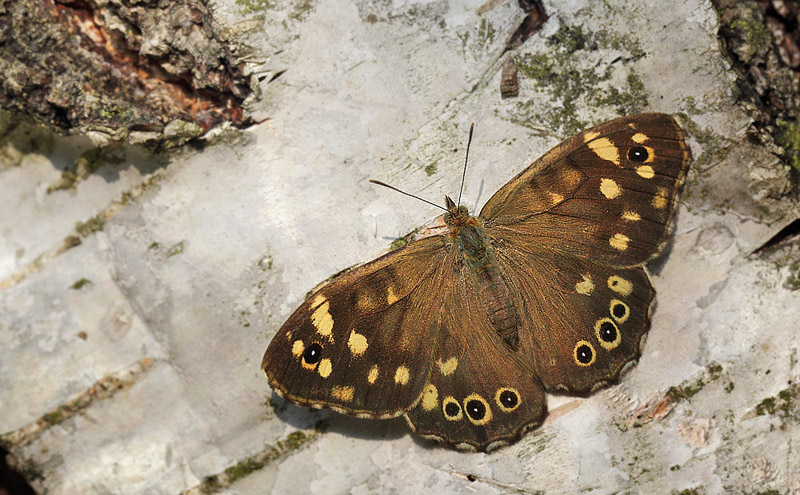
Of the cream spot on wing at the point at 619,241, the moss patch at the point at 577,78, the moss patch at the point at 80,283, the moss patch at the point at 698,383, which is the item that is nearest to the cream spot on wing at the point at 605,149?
the moss patch at the point at 577,78

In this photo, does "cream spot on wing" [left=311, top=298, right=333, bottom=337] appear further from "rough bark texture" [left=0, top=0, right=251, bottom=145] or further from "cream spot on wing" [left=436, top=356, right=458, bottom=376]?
"rough bark texture" [left=0, top=0, right=251, bottom=145]

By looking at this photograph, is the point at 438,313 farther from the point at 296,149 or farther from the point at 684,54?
the point at 684,54

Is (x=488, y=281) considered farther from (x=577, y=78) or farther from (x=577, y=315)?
(x=577, y=78)

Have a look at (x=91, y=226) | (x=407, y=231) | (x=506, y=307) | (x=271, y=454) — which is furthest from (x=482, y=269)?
(x=91, y=226)

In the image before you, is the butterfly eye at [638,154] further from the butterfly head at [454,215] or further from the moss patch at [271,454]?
the moss patch at [271,454]

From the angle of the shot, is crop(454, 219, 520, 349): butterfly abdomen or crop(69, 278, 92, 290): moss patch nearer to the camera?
crop(454, 219, 520, 349): butterfly abdomen

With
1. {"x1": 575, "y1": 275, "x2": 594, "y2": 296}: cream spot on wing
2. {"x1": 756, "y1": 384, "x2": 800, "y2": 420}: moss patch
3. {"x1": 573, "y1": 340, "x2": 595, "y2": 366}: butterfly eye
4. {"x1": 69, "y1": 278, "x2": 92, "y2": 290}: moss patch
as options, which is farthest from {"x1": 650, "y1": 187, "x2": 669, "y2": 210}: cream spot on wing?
{"x1": 69, "y1": 278, "x2": 92, "y2": 290}: moss patch

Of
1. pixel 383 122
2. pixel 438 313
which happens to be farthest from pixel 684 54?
pixel 438 313
